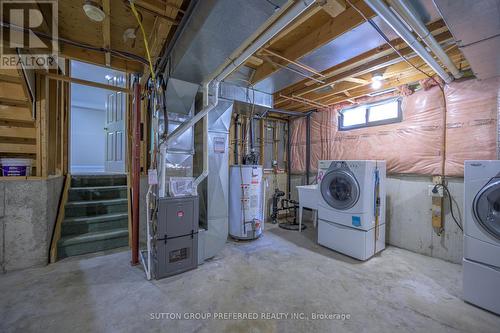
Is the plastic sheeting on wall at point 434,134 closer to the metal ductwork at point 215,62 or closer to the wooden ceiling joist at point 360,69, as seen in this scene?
the wooden ceiling joist at point 360,69

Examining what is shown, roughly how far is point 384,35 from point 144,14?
228cm

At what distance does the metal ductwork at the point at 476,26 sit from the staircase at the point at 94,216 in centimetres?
431

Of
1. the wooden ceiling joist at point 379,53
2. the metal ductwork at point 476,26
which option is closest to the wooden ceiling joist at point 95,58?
the wooden ceiling joist at point 379,53

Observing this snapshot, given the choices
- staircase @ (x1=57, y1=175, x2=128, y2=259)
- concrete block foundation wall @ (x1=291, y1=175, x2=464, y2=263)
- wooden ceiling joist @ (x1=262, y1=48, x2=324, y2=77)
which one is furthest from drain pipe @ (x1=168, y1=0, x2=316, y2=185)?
concrete block foundation wall @ (x1=291, y1=175, x2=464, y2=263)

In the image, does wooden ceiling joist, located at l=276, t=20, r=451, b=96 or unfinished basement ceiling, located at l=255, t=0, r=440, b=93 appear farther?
wooden ceiling joist, located at l=276, t=20, r=451, b=96

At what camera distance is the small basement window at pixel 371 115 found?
3432 millimetres

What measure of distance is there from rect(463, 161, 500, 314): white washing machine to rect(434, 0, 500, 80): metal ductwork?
0.99 m

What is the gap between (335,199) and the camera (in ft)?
10.6

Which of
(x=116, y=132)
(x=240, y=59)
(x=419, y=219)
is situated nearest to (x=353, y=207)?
(x=419, y=219)

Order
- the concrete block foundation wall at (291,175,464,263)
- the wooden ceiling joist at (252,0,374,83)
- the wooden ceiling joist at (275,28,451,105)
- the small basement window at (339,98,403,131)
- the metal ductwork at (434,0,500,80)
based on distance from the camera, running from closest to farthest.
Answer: the metal ductwork at (434,0,500,80) < the wooden ceiling joist at (252,0,374,83) < the wooden ceiling joist at (275,28,451,105) < the concrete block foundation wall at (291,175,464,263) < the small basement window at (339,98,403,131)

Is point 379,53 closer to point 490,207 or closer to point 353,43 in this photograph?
point 353,43

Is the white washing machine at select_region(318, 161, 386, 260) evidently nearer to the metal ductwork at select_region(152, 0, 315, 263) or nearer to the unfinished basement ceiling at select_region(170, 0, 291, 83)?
the metal ductwork at select_region(152, 0, 315, 263)

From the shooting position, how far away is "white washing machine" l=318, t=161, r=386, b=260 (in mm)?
2898

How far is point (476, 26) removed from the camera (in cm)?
153
